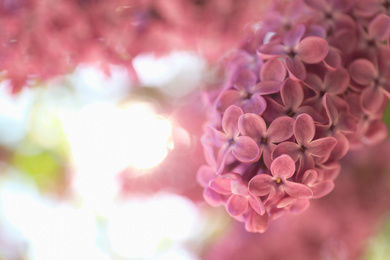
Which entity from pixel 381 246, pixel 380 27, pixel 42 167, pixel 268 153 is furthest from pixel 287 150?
pixel 42 167

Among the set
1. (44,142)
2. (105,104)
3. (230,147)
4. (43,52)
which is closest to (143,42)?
(43,52)

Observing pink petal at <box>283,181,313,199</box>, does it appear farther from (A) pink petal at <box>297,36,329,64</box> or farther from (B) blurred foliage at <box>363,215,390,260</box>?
(B) blurred foliage at <box>363,215,390,260</box>

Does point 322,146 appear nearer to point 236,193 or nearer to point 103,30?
point 236,193

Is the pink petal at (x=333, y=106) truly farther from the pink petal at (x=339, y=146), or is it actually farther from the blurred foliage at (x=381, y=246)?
the blurred foliage at (x=381, y=246)

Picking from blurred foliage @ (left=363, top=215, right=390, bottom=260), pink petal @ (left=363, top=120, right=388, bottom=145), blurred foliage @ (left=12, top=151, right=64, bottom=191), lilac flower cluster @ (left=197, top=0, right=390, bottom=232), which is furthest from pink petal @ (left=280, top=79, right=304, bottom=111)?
blurred foliage @ (left=12, top=151, right=64, bottom=191)

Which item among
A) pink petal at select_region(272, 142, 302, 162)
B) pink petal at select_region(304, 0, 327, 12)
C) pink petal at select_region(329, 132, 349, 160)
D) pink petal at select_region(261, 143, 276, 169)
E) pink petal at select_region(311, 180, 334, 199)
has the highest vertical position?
Answer: pink petal at select_region(304, 0, 327, 12)

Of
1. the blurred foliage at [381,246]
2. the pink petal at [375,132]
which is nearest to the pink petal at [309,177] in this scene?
the pink petal at [375,132]

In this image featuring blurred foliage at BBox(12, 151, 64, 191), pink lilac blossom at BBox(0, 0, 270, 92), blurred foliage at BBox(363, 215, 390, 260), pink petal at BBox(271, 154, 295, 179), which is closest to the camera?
pink petal at BBox(271, 154, 295, 179)
